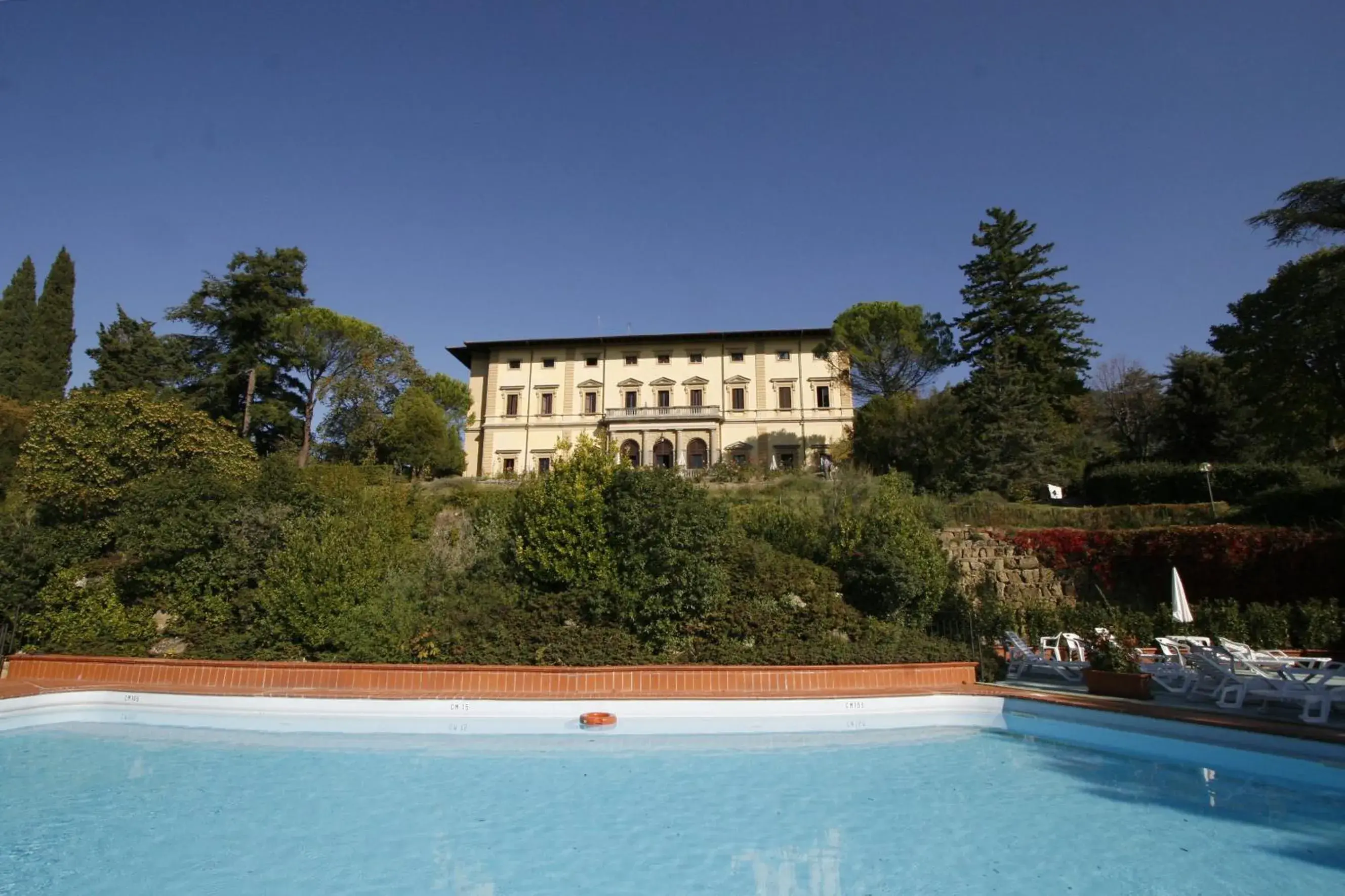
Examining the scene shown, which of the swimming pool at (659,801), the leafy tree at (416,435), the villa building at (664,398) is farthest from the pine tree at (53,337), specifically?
the swimming pool at (659,801)

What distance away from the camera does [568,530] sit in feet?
26.3

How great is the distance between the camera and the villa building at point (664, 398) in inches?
1297

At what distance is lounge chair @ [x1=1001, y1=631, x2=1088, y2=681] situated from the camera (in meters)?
7.50

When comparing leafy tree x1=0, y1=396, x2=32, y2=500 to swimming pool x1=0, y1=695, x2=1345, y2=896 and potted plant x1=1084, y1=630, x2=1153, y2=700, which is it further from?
potted plant x1=1084, y1=630, x2=1153, y2=700

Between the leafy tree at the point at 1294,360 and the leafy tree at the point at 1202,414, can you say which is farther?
the leafy tree at the point at 1202,414

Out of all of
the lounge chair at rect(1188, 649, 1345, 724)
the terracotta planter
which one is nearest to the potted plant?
the terracotta planter

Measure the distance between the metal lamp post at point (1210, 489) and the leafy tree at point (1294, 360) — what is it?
5.49ft

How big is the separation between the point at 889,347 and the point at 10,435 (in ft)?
101

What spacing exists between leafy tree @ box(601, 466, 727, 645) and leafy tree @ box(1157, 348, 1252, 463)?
17.0m

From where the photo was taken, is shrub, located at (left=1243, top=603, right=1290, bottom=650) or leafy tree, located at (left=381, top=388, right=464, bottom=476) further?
leafy tree, located at (left=381, top=388, right=464, bottom=476)

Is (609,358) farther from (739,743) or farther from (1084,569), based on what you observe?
(739,743)

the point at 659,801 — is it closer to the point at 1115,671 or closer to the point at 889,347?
the point at 1115,671

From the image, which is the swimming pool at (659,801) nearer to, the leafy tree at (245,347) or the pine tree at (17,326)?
the leafy tree at (245,347)

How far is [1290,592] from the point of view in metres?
9.48
